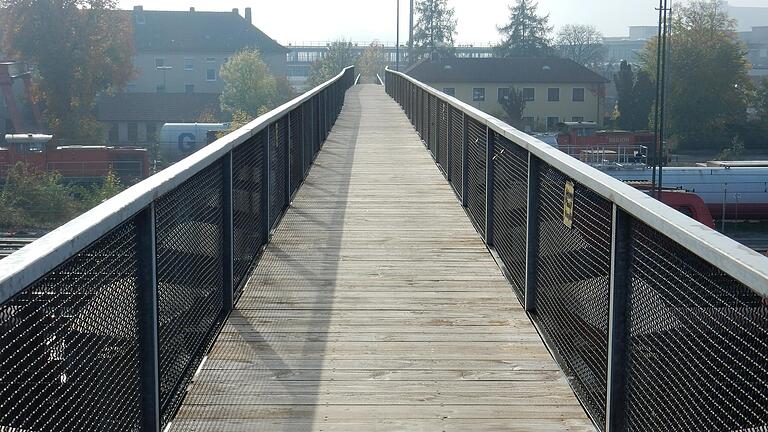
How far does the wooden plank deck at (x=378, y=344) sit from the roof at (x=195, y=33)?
12061 cm

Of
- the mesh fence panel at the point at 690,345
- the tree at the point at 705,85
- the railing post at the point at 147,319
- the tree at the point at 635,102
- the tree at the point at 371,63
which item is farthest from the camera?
the tree at the point at 371,63

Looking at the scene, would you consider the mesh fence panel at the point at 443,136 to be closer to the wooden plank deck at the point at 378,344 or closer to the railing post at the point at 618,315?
the wooden plank deck at the point at 378,344

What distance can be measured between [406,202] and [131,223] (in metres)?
8.15

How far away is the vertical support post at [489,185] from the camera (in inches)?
364

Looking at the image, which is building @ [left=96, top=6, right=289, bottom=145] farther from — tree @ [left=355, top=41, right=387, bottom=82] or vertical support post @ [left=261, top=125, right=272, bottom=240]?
vertical support post @ [left=261, top=125, right=272, bottom=240]

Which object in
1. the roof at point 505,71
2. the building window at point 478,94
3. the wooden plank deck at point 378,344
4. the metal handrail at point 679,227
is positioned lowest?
the building window at point 478,94

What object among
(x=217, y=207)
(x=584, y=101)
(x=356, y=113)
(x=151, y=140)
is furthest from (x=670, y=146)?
(x=217, y=207)

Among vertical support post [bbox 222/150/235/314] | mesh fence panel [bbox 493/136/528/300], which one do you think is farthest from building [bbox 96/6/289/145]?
vertical support post [bbox 222/150/235/314]

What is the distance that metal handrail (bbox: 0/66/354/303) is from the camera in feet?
9.48

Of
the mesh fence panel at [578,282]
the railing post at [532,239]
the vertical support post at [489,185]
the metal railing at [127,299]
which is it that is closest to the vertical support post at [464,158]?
the vertical support post at [489,185]

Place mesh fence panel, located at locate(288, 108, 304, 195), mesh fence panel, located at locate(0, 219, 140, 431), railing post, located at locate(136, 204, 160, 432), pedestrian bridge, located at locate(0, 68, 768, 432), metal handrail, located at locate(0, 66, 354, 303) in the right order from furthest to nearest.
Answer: mesh fence panel, located at locate(288, 108, 304, 195)
railing post, located at locate(136, 204, 160, 432)
pedestrian bridge, located at locate(0, 68, 768, 432)
mesh fence panel, located at locate(0, 219, 140, 431)
metal handrail, located at locate(0, 66, 354, 303)

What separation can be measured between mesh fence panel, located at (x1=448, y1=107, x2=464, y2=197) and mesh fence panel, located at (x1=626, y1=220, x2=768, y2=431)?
751 cm

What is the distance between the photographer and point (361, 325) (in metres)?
6.80

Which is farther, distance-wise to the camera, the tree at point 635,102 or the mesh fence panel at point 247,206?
the tree at point 635,102
